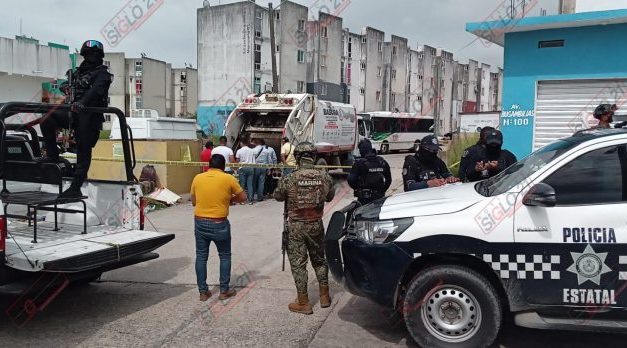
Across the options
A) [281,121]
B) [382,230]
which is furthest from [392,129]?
[382,230]

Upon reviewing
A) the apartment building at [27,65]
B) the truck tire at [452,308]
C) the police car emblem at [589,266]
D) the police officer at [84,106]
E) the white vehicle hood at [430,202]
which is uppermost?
the apartment building at [27,65]

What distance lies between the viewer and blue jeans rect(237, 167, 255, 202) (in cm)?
→ 1316

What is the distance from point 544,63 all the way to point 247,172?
7.16 meters

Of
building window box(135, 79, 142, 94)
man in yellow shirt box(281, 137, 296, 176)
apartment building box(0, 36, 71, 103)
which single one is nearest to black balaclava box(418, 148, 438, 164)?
man in yellow shirt box(281, 137, 296, 176)

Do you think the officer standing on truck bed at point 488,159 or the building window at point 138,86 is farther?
the building window at point 138,86

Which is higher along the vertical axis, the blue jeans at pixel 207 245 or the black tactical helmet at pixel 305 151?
the black tactical helmet at pixel 305 151

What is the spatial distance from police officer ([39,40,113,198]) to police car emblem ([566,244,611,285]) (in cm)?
468

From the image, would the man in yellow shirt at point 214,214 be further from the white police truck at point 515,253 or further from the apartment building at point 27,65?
the apartment building at point 27,65

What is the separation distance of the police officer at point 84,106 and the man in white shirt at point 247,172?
7.52 metres

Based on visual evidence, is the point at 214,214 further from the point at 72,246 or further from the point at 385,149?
the point at 385,149

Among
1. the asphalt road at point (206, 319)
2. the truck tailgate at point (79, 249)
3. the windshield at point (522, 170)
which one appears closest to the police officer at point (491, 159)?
the windshield at point (522, 170)

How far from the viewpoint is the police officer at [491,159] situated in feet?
20.2

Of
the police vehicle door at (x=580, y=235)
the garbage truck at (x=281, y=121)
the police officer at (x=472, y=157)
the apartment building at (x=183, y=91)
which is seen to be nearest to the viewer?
the police vehicle door at (x=580, y=235)

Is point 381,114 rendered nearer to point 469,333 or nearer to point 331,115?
point 331,115
